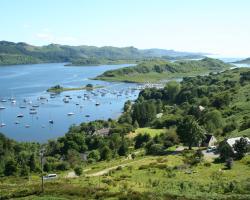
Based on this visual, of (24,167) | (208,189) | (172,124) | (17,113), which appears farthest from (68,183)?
(17,113)

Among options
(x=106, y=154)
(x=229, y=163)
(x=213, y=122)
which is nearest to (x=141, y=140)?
(x=106, y=154)

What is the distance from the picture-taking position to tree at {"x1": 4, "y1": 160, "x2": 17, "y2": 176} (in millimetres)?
62281

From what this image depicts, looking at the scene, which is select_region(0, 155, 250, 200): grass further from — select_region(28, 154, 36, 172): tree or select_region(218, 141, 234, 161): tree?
select_region(28, 154, 36, 172): tree

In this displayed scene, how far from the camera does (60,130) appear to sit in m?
120

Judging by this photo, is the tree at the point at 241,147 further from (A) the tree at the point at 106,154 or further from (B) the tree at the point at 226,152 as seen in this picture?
(A) the tree at the point at 106,154

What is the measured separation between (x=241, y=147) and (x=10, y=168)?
118 ft

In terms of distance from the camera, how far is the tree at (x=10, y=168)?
62281 millimetres

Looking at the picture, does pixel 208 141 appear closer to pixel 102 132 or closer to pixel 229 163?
pixel 229 163

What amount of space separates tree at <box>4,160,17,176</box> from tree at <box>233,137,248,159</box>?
112 ft

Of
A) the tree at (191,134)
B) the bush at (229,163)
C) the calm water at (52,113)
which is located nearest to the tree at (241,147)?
the bush at (229,163)

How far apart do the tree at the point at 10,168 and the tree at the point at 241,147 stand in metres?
34.0

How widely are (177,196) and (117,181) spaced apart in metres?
8.95

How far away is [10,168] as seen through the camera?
63062 mm

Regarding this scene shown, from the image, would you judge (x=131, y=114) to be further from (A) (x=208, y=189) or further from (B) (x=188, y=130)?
(A) (x=208, y=189)
